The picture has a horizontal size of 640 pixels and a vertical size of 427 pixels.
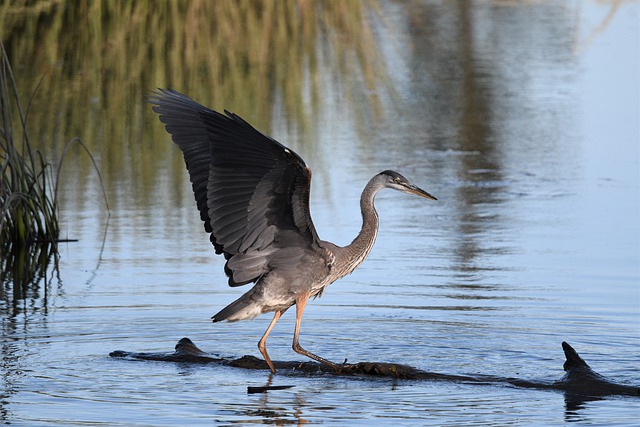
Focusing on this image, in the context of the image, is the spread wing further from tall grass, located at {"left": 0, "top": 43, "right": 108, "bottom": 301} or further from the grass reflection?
the grass reflection

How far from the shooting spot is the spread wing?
6777mm

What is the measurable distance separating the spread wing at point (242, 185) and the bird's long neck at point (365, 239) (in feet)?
0.70

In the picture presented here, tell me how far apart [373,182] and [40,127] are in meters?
7.24

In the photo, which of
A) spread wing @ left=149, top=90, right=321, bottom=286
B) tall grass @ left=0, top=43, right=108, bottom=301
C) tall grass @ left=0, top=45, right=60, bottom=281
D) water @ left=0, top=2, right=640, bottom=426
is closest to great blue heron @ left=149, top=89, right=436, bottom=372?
spread wing @ left=149, top=90, right=321, bottom=286

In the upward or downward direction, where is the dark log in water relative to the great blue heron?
downward

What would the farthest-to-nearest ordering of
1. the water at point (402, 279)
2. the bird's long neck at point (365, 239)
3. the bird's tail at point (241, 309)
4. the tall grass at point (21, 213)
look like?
the tall grass at point (21, 213)
the bird's long neck at point (365, 239)
the bird's tail at point (241, 309)
the water at point (402, 279)

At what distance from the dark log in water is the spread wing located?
1.52 ft

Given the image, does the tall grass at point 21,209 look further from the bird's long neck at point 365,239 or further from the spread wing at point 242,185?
the bird's long neck at point 365,239

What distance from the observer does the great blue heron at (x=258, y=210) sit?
681 cm

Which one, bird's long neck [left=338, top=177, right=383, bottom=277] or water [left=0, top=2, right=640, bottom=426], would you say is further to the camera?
bird's long neck [left=338, top=177, right=383, bottom=277]

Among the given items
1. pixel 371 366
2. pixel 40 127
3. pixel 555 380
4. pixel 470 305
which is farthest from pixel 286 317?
pixel 40 127

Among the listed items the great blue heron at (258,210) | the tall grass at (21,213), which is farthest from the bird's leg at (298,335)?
the tall grass at (21,213)

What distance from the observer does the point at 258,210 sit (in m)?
7.10

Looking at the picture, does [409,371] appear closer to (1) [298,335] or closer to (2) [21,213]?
(1) [298,335]
